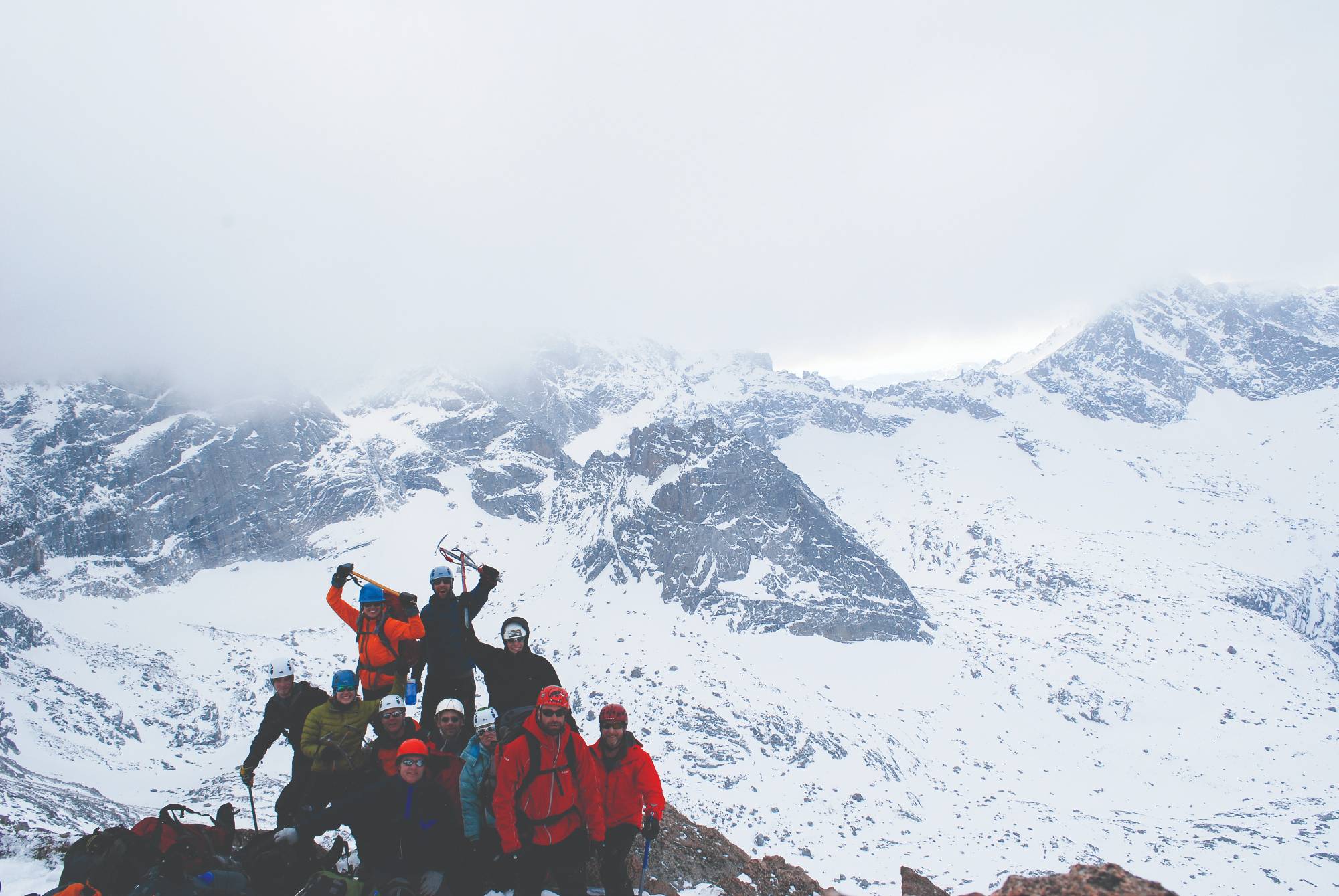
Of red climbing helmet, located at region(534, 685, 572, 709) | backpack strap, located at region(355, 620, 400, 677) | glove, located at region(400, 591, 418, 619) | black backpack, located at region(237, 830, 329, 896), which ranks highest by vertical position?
red climbing helmet, located at region(534, 685, 572, 709)

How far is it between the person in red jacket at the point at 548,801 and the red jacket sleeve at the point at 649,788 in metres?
0.75

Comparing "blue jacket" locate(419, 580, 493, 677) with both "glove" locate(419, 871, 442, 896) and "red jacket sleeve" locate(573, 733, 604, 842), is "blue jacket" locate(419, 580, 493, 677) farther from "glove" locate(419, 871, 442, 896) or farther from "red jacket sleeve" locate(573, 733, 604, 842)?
"red jacket sleeve" locate(573, 733, 604, 842)

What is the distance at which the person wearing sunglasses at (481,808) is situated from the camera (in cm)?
871

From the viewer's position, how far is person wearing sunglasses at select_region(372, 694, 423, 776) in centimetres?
1009

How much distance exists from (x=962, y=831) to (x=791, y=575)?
70.5 m

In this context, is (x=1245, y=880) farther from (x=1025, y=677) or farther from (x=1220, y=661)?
(x=1220, y=661)

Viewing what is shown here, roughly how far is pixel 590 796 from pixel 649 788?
965 mm

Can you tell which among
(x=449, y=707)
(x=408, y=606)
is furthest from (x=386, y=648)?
(x=449, y=707)

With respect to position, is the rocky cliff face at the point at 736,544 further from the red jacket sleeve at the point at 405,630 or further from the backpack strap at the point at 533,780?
the backpack strap at the point at 533,780

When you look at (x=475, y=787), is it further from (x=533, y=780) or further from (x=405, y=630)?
(x=405, y=630)

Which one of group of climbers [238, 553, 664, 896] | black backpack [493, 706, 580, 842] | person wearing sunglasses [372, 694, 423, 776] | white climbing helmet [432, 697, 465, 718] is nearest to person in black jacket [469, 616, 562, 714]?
group of climbers [238, 553, 664, 896]

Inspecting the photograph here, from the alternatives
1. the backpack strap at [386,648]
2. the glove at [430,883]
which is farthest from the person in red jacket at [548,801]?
the backpack strap at [386,648]

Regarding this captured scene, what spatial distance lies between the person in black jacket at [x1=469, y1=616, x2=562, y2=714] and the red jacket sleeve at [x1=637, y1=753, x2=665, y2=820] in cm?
257

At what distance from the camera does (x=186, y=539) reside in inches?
7362
